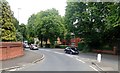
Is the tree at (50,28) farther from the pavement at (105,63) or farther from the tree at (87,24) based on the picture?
the pavement at (105,63)

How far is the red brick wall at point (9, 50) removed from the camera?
29108 millimetres

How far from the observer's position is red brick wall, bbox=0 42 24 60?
29108 millimetres

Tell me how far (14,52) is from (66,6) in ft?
87.8

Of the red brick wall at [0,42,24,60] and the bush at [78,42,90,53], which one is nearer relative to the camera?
the red brick wall at [0,42,24,60]

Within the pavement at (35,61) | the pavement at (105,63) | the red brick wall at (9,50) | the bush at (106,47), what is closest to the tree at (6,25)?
the red brick wall at (9,50)

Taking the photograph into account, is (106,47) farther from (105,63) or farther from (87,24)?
(105,63)

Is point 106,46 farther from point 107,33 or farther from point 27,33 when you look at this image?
point 27,33

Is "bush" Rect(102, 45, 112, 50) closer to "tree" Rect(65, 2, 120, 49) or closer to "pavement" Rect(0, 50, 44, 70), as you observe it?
"tree" Rect(65, 2, 120, 49)

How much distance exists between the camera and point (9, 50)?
32000 millimetres

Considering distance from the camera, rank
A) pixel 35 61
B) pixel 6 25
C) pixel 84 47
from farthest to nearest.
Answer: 1. pixel 84 47
2. pixel 6 25
3. pixel 35 61

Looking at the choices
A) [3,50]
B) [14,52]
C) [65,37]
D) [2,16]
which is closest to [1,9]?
[2,16]

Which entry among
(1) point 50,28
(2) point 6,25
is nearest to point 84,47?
(2) point 6,25

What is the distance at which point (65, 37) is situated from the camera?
88812 mm

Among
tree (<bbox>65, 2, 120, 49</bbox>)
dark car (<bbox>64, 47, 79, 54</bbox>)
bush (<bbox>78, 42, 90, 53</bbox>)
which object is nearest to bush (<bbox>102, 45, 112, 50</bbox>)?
tree (<bbox>65, 2, 120, 49</bbox>)
